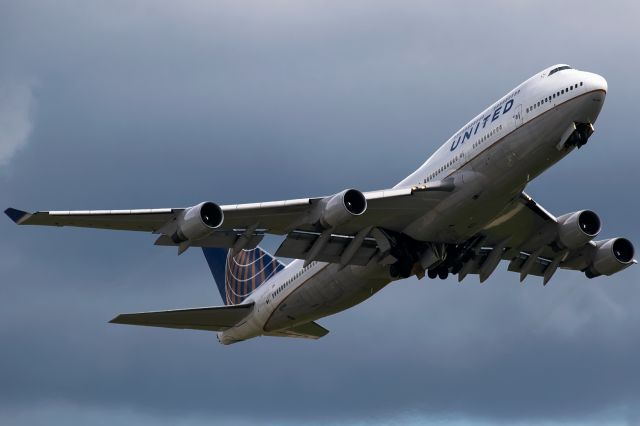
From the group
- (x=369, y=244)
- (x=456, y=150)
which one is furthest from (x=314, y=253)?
(x=456, y=150)

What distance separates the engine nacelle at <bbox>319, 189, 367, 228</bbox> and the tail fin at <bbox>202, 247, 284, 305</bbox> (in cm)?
1321

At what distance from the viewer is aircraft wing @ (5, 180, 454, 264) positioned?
5225cm

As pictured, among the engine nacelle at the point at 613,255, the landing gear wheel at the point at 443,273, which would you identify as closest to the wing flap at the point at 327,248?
the landing gear wheel at the point at 443,273

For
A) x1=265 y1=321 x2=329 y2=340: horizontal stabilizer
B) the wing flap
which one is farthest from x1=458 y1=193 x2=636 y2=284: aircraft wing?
x1=265 y1=321 x2=329 y2=340: horizontal stabilizer

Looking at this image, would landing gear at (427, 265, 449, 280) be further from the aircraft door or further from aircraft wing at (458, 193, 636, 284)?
the aircraft door

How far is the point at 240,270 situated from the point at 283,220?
14963 mm

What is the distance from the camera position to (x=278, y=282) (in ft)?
207

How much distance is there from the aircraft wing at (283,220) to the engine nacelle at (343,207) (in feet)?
0.13

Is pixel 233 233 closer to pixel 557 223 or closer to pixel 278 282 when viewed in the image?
pixel 278 282

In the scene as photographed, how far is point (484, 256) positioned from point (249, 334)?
39.5 ft

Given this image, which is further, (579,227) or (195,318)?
(195,318)

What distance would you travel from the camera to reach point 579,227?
61.0m

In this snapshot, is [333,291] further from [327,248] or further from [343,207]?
[343,207]

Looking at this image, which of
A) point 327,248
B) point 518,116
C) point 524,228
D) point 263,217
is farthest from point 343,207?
point 524,228
